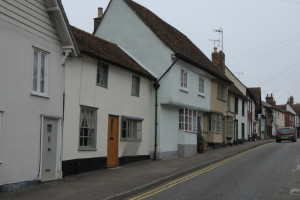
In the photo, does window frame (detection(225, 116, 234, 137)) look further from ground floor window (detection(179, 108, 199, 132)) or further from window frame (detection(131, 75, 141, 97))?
window frame (detection(131, 75, 141, 97))

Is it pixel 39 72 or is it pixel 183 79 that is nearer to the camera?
pixel 39 72

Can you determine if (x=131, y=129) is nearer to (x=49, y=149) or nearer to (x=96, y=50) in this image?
(x=96, y=50)

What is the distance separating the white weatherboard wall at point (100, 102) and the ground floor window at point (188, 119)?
9.84 ft

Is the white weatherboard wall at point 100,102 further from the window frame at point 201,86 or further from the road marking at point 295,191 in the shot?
the road marking at point 295,191

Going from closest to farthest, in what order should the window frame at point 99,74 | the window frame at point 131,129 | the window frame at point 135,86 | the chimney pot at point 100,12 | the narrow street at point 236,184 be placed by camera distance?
the narrow street at point 236,184 → the window frame at point 99,74 → the window frame at point 131,129 → the window frame at point 135,86 → the chimney pot at point 100,12

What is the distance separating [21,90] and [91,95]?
152 inches

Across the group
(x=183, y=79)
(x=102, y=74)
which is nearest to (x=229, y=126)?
(x=183, y=79)

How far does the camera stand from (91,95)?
14.6 meters

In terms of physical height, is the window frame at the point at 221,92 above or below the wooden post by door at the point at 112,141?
above

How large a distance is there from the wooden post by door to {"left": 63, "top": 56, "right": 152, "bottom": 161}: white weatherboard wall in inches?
11.4

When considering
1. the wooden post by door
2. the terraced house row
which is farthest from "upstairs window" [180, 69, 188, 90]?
the wooden post by door

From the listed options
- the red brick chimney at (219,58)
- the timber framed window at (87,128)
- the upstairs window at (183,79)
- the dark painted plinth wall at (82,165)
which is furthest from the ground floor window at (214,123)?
the timber framed window at (87,128)

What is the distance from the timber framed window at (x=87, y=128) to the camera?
14180 millimetres

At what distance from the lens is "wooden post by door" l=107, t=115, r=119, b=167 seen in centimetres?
1592
